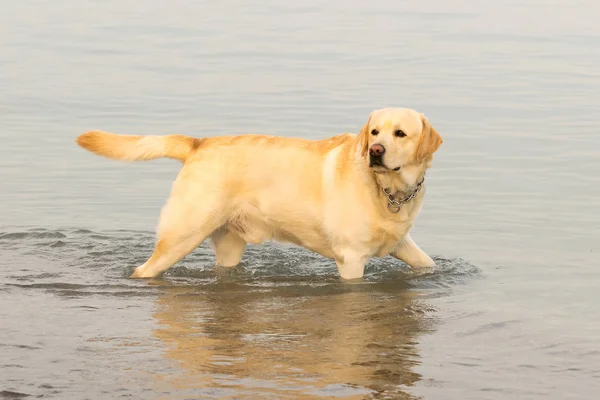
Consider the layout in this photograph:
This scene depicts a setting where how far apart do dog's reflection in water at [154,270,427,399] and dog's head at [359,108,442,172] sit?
0.96 metres

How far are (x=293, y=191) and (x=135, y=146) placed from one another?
112 cm

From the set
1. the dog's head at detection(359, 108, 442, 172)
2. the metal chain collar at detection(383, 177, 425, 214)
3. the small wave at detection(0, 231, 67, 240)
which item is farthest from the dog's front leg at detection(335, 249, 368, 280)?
the small wave at detection(0, 231, 67, 240)

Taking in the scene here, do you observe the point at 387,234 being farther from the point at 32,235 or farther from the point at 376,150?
the point at 32,235

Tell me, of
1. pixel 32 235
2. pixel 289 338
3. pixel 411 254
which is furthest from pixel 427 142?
pixel 32 235

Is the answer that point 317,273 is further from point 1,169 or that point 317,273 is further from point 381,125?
point 1,169

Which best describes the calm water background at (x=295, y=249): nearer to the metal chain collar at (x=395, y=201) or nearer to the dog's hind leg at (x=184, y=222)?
the dog's hind leg at (x=184, y=222)

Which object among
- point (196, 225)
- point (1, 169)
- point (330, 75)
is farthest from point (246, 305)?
point (330, 75)

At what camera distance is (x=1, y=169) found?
11539 mm

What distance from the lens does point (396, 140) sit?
740 cm

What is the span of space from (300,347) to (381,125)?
1623 mm

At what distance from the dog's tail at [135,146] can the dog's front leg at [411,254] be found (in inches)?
62.0

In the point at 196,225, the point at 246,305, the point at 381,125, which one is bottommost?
the point at 246,305

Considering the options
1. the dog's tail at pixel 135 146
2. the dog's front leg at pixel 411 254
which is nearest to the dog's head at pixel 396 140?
the dog's front leg at pixel 411 254

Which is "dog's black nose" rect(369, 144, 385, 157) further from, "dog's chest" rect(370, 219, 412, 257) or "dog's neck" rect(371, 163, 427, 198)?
"dog's chest" rect(370, 219, 412, 257)
